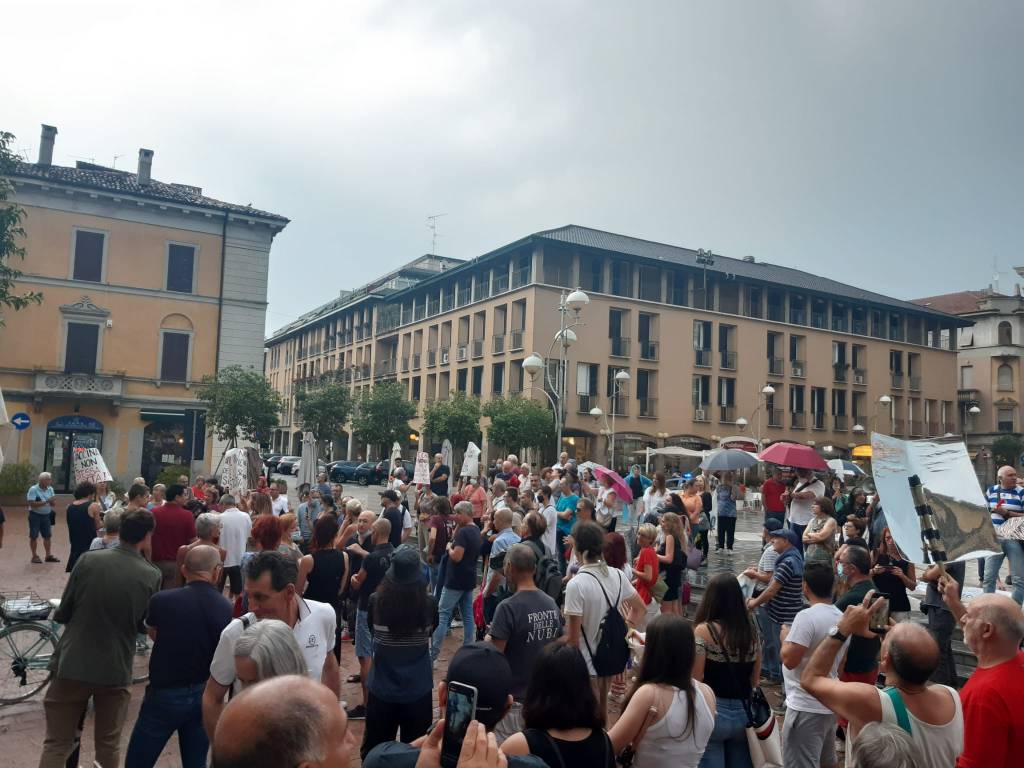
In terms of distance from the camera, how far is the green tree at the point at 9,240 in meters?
23.3

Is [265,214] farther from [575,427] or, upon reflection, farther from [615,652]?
[615,652]

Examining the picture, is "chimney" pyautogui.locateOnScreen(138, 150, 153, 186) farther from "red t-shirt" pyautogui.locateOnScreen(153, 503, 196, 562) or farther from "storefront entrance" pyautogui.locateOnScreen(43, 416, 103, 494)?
"red t-shirt" pyautogui.locateOnScreen(153, 503, 196, 562)

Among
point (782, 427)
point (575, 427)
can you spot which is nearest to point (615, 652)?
point (575, 427)

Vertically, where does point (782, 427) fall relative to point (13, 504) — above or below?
above

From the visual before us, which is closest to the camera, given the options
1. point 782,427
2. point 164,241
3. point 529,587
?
point 529,587

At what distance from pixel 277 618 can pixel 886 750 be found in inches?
113

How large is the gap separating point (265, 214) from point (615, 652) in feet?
96.1

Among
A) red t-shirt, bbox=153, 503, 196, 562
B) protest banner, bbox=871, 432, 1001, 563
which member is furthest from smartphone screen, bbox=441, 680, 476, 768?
red t-shirt, bbox=153, 503, 196, 562

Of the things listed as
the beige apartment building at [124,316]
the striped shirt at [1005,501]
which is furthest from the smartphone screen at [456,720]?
the beige apartment building at [124,316]

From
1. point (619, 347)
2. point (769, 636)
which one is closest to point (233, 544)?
point (769, 636)

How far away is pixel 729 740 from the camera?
390 centimetres

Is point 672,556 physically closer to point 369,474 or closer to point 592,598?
point 592,598

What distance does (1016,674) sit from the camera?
9.56 feet

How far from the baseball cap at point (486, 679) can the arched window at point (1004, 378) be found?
67.7 meters
